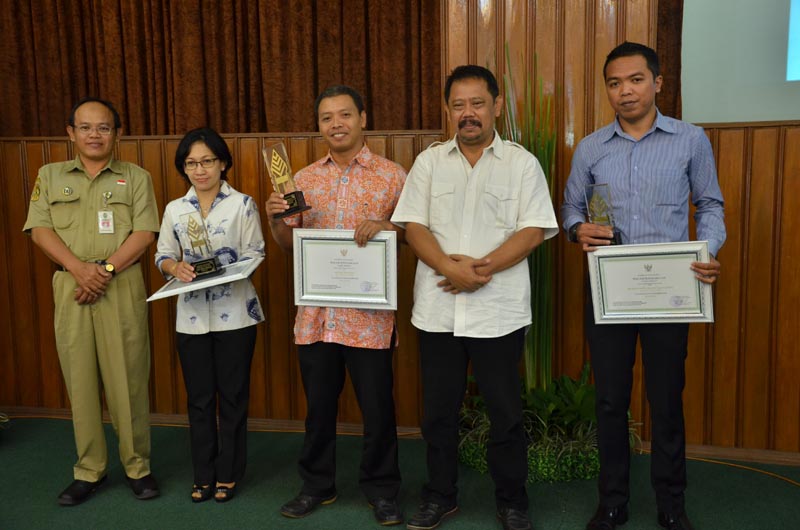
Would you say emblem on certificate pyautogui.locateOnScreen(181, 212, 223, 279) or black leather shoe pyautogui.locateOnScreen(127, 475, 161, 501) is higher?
emblem on certificate pyautogui.locateOnScreen(181, 212, 223, 279)

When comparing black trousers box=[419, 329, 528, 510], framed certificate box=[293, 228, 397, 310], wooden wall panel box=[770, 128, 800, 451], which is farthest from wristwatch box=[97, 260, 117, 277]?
wooden wall panel box=[770, 128, 800, 451]

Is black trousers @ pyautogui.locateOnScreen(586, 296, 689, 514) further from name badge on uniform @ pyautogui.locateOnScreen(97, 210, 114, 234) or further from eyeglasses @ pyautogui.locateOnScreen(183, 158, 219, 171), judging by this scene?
name badge on uniform @ pyautogui.locateOnScreen(97, 210, 114, 234)

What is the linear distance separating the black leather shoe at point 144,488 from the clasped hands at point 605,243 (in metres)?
1.92

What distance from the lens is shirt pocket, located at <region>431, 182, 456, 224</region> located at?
7.68 ft

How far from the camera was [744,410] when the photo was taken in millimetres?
3102

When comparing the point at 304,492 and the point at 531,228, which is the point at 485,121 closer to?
the point at 531,228

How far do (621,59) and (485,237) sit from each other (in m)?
0.74

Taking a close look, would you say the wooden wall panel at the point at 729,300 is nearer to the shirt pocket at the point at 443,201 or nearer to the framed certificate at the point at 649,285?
the framed certificate at the point at 649,285

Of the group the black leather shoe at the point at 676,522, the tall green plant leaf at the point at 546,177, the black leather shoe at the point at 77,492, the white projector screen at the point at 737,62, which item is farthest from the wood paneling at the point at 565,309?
the white projector screen at the point at 737,62

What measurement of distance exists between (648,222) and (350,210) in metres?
1.03

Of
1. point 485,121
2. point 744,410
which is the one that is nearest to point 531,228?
point 485,121

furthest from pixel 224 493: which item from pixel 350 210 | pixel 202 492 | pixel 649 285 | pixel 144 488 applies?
pixel 649 285

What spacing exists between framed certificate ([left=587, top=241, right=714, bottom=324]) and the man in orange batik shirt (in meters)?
0.73

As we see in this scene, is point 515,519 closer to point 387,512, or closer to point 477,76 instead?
point 387,512
